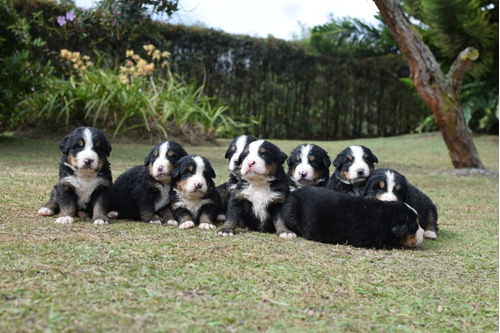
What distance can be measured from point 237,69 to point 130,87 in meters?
6.31

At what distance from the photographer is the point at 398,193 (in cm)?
499

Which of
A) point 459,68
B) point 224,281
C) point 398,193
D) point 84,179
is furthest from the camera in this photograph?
point 459,68

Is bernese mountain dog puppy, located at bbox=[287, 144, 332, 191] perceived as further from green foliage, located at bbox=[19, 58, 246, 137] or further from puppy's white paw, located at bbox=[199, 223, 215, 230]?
green foliage, located at bbox=[19, 58, 246, 137]

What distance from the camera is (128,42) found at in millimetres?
16031

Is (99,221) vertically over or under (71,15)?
under

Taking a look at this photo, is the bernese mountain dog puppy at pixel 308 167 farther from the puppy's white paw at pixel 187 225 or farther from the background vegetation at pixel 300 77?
the background vegetation at pixel 300 77

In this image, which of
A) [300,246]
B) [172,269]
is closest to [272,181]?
[300,246]

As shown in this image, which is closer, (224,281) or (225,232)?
(224,281)

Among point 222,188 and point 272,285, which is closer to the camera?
point 272,285

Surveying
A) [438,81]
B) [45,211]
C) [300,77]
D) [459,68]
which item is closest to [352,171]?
[45,211]

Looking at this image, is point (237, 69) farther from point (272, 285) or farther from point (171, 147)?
point (272, 285)

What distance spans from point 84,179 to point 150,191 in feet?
2.11

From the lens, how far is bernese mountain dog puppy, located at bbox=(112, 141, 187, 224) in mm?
5180

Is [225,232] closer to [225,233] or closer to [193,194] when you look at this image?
[225,233]
